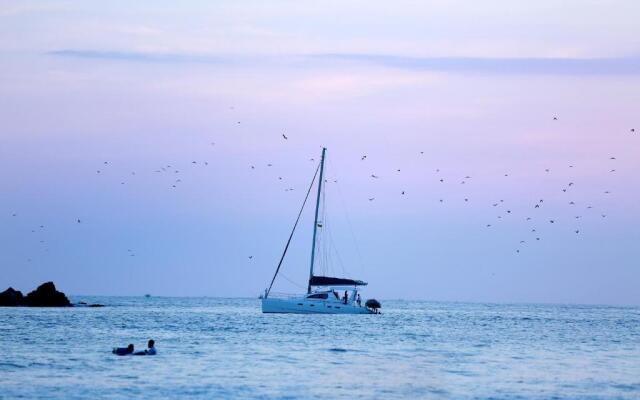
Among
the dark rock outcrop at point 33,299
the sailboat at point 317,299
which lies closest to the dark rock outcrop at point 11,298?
the dark rock outcrop at point 33,299

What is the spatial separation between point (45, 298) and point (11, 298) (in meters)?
4.41

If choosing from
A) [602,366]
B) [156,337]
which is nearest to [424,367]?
[602,366]

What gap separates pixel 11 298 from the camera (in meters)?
136

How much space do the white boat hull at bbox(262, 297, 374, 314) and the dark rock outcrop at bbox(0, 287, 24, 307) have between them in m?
54.4

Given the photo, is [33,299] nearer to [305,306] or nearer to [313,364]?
[305,306]

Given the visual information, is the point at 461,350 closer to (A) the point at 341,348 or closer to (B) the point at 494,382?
(A) the point at 341,348

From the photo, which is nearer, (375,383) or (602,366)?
(375,383)

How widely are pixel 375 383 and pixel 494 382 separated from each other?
509cm

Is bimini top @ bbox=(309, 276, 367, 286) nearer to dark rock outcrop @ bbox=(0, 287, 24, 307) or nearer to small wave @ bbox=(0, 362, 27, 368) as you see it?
small wave @ bbox=(0, 362, 27, 368)

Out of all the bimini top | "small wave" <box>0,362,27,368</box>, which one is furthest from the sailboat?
"small wave" <box>0,362,27,368</box>

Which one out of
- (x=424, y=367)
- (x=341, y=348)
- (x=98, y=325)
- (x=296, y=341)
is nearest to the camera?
(x=424, y=367)

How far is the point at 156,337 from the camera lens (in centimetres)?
6588

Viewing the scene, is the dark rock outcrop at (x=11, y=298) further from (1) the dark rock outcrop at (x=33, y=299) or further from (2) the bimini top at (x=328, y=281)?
(2) the bimini top at (x=328, y=281)

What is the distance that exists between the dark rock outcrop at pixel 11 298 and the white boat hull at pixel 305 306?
54393 mm
